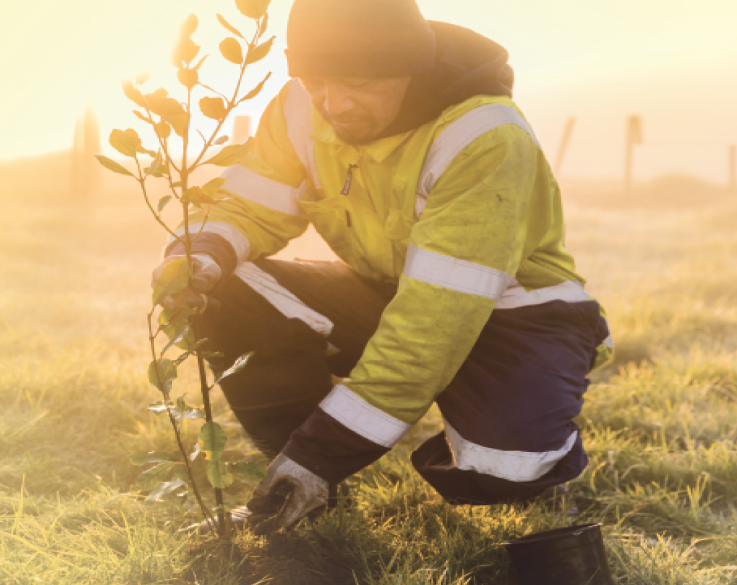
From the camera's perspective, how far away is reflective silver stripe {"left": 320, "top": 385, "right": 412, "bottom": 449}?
1685 mm

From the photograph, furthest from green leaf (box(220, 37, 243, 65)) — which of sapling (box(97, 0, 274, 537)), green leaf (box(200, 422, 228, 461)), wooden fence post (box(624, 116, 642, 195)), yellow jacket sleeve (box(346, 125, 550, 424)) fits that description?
wooden fence post (box(624, 116, 642, 195))

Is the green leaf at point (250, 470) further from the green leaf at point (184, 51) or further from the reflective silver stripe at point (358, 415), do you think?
the green leaf at point (184, 51)

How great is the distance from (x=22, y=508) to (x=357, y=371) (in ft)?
3.76

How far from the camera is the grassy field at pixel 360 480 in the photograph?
171 centimetres

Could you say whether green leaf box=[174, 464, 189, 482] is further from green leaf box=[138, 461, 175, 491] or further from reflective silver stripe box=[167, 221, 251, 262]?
reflective silver stripe box=[167, 221, 251, 262]

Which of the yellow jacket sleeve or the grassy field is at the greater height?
the yellow jacket sleeve

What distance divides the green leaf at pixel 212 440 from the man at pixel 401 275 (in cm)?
22

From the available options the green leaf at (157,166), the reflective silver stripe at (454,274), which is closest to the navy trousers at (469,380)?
the reflective silver stripe at (454,274)

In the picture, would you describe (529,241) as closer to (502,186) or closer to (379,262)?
(502,186)

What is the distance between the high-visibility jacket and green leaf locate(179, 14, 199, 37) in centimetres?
24

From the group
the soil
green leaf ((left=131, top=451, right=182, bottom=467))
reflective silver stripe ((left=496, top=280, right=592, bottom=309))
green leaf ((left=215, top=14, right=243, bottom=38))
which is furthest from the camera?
reflective silver stripe ((left=496, top=280, right=592, bottom=309))

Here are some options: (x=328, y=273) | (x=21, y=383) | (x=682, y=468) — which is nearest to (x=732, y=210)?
(x=682, y=468)

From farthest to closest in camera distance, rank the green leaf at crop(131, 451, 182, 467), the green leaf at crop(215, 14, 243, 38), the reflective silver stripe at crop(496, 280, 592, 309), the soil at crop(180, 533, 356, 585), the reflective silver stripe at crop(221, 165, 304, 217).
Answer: the reflective silver stripe at crop(221, 165, 304, 217) < the reflective silver stripe at crop(496, 280, 592, 309) < the soil at crop(180, 533, 356, 585) < the green leaf at crop(131, 451, 182, 467) < the green leaf at crop(215, 14, 243, 38)

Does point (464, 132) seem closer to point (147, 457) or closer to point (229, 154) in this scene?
point (229, 154)
